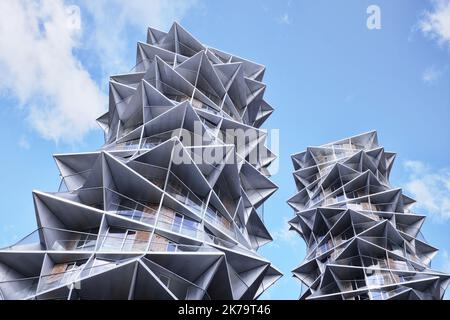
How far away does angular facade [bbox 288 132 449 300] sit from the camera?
2998cm

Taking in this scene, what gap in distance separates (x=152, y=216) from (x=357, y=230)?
75.2ft

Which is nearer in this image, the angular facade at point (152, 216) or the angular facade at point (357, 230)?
the angular facade at point (152, 216)

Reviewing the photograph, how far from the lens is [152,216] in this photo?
19797 mm

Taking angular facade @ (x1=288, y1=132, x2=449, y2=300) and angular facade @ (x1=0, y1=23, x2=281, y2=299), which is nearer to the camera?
angular facade @ (x1=0, y1=23, x2=281, y2=299)

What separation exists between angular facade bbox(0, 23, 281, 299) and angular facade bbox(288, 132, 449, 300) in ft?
24.7

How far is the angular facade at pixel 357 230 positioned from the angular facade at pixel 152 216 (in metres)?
7.53

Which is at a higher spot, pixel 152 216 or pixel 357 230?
pixel 357 230

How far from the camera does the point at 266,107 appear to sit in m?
49.0

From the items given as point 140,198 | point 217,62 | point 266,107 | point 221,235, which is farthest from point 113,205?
point 266,107

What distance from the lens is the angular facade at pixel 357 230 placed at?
2998 centimetres

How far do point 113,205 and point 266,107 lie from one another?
3184 centimetres

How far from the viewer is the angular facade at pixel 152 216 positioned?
51.2 ft

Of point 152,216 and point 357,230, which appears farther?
point 357,230
